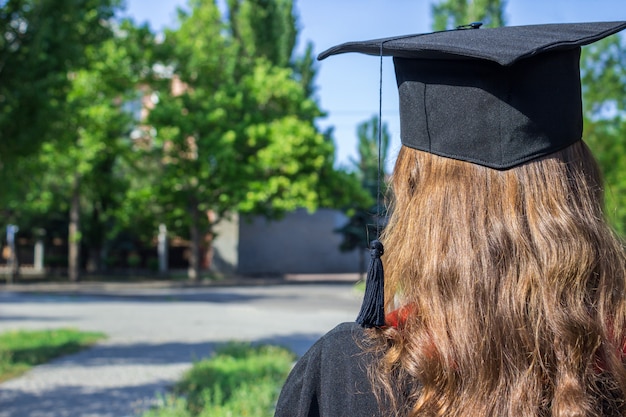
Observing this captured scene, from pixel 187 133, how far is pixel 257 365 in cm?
1853

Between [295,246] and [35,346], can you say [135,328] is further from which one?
[295,246]

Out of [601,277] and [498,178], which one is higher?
[498,178]

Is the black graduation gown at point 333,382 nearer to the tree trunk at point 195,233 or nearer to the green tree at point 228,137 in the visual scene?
the green tree at point 228,137

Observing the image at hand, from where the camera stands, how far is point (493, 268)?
1.23 meters

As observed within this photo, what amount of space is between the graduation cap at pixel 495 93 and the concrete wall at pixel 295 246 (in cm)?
3231

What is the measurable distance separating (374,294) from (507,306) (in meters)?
0.26

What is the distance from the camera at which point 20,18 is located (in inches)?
272

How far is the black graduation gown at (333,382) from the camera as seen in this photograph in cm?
125

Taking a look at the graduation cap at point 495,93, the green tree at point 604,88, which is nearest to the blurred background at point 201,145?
the green tree at point 604,88

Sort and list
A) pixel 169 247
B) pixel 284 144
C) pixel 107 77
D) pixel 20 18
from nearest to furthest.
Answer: pixel 20 18
pixel 107 77
pixel 284 144
pixel 169 247

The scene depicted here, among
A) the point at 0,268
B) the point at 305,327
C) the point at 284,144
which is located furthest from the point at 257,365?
the point at 0,268

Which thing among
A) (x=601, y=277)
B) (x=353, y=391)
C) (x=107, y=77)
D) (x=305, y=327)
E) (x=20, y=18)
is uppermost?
(x=107, y=77)

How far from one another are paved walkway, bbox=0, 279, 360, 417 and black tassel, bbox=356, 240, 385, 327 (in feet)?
17.4

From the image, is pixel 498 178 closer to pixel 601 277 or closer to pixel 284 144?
pixel 601 277
